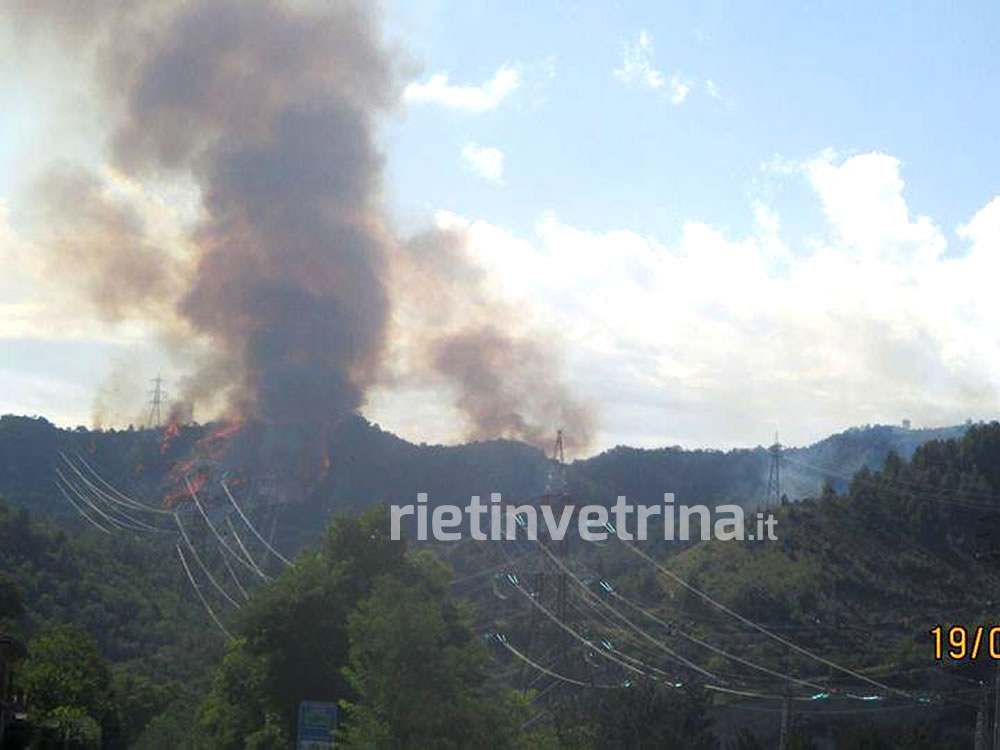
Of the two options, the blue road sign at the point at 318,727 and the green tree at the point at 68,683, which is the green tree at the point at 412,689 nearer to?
the blue road sign at the point at 318,727

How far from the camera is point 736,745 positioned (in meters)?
59.3

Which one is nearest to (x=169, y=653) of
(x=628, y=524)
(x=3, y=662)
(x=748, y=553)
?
(x=748, y=553)

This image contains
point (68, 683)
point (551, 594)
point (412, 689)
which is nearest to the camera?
point (412, 689)

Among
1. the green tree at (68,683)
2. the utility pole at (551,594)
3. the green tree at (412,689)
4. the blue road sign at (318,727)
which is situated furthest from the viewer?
the utility pole at (551,594)

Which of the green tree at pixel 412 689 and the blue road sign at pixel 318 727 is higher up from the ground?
the green tree at pixel 412 689

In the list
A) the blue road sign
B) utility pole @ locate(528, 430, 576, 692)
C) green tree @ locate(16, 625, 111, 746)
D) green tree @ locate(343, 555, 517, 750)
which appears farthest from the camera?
utility pole @ locate(528, 430, 576, 692)

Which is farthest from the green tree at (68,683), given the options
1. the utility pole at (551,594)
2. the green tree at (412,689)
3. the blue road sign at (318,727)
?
the utility pole at (551,594)

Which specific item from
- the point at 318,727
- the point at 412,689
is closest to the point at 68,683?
the point at 318,727

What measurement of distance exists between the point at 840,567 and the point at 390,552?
48353mm

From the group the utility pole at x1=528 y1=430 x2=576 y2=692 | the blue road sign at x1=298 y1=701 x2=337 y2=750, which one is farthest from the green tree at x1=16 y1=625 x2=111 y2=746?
the utility pole at x1=528 y1=430 x2=576 y2=692

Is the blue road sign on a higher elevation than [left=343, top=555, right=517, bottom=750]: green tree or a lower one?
lower

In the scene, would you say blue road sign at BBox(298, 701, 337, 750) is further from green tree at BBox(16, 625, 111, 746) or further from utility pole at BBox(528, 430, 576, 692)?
utility pole at BBox(528, 430, 576, 692)

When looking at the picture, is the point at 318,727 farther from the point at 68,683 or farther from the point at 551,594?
the point at 551,594

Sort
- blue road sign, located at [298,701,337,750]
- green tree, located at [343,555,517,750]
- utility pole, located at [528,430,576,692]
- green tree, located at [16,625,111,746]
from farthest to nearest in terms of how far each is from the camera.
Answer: utility pole, located at [528,430,576,692] < green tree, located at [16,625,111,746] < blue road sign, located at [298,701,337,750] < green tree, located at [343,555,517,750]
